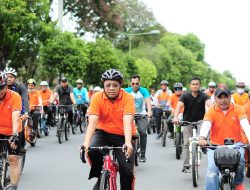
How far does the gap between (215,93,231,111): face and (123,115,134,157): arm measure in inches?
42.2

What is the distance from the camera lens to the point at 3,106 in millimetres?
7355

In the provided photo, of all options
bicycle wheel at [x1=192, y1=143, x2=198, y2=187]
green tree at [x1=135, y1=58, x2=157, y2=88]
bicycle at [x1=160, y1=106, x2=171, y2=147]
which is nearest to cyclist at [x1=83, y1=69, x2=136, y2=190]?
bicycle wheel at [x1=192, y1=143, x2=198, y2=187]

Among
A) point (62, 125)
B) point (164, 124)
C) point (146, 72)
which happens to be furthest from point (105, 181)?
point (146, 72)

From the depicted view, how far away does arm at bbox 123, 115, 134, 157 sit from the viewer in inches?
240

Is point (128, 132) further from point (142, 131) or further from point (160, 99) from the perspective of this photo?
point (160, 99)

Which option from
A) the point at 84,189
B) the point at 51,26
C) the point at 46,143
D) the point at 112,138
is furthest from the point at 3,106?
the point at 51,26

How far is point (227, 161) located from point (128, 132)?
1.18 metres

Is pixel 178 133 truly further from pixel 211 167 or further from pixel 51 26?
pixel 51 26

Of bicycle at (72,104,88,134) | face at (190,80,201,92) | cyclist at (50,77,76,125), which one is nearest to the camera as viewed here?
face at (190,80,201,92)

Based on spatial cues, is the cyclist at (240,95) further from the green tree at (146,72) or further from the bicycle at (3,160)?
the green tree at (146,72)

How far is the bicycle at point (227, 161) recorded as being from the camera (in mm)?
5836

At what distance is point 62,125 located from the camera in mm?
16594

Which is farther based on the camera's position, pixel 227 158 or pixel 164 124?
pixel 164 124

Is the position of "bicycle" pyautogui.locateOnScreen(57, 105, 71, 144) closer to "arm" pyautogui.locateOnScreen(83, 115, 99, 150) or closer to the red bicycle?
"arm" pyautogui.locateOnScreen(83, 115, 99, 150)
